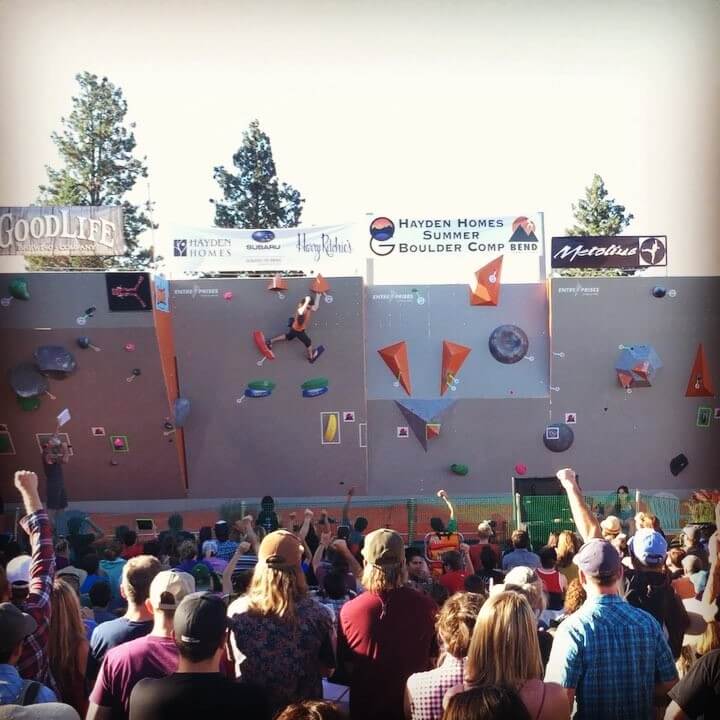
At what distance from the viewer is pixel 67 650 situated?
4.04 m

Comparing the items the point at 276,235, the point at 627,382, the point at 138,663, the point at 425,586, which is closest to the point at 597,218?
the point at 627,382

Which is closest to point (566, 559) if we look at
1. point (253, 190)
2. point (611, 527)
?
point (611, 527)

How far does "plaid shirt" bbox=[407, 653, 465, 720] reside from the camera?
3.34m

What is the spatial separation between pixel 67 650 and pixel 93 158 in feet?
93.8

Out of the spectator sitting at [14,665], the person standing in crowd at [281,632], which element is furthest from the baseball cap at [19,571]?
the person standing in crowd at [281,632]

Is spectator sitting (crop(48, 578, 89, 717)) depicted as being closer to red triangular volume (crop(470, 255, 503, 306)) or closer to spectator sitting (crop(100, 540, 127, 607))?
spectator sitting (crop(100, 540, 127, 607))

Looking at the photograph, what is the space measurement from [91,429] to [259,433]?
368cm

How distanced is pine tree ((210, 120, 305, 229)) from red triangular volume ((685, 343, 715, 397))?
61.2ft

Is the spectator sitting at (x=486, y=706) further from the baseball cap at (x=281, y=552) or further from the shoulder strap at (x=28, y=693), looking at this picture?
the shoulder strap at (x=28, y=693)

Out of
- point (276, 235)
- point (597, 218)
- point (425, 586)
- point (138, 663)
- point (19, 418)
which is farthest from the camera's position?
point (597, 218)

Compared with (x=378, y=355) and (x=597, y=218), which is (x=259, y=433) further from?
(x=597, y=218)

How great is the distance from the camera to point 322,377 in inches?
698

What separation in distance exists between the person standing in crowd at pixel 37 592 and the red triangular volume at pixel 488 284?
48.3ft

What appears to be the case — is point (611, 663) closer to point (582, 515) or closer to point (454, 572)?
point (582, 515)
